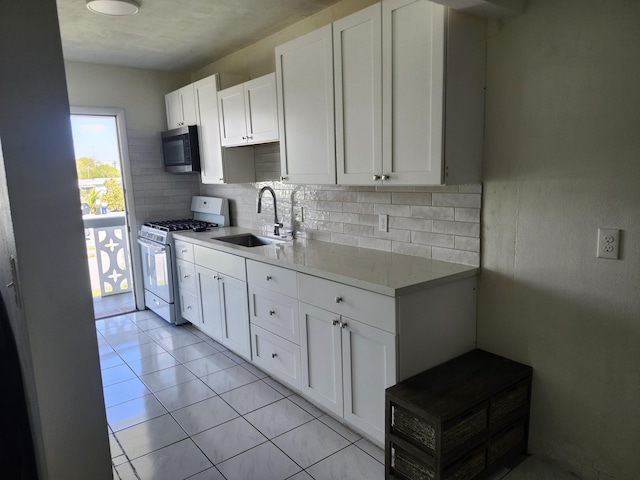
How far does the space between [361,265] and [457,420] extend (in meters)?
0.95

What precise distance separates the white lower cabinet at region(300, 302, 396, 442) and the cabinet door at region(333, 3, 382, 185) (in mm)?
825

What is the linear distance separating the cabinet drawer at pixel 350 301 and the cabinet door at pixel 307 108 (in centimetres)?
68

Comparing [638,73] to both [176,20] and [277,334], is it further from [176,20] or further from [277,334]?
[176,20]

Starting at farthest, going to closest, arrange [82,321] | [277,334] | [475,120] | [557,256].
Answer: [277,334] → [475,120] → [557,256] → [82,321]

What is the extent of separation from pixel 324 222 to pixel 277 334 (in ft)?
3.04

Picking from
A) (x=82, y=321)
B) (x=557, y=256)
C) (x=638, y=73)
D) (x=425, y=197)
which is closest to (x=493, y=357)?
(x=557, y=256)

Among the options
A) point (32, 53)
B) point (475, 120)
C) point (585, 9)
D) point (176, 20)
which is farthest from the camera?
point (176, 20)

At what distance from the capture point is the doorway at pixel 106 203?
180 inches

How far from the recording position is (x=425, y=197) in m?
2.56

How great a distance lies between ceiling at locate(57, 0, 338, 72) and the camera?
9.62ft

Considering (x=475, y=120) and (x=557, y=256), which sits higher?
(x=475, y=120)

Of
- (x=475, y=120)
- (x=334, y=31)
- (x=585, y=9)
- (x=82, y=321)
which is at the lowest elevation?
(x=82, y=321)

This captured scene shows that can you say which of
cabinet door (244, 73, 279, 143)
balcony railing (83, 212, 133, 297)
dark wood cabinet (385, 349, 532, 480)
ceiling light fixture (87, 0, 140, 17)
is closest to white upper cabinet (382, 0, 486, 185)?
dark wood cabinet (385, 349, 532, 480)

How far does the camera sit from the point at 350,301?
2.25 metres
